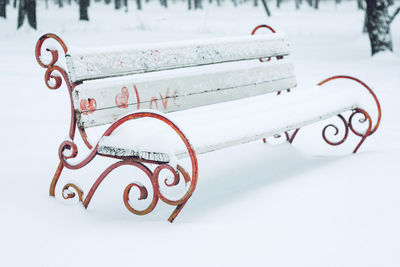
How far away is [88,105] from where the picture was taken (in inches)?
126

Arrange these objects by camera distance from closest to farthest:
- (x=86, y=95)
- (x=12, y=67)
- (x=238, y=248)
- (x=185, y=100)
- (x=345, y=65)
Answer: (x=238, y=248) < (x=86, y=95) < (x=185, y=100) < (x=12, y=67) < (x=345, y=65)

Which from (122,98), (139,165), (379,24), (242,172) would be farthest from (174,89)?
(379,24)

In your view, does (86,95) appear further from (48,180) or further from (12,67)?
(12,67)

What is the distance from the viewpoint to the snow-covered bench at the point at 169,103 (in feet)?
9.82

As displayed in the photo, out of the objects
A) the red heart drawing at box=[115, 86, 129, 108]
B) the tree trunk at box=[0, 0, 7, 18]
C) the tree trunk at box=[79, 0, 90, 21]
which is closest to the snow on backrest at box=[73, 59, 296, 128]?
the red heart drawing at box=[115, 86, 129, 108]

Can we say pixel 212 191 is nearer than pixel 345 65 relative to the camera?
Yes

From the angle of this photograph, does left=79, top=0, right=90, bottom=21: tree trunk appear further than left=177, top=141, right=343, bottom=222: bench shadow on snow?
Yes

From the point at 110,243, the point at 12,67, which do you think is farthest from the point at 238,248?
the point at 12,67

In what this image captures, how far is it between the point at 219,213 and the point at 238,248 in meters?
0.56

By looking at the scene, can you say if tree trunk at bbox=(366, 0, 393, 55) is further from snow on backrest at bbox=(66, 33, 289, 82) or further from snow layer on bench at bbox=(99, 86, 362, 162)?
snow on backrest at bbox=(66, 33, 289, 82)

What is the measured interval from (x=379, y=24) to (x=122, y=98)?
300 inches

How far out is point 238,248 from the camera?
2.75 m

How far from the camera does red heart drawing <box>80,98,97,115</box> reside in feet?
10.4

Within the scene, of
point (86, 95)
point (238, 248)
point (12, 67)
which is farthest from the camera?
point (12, 67)
